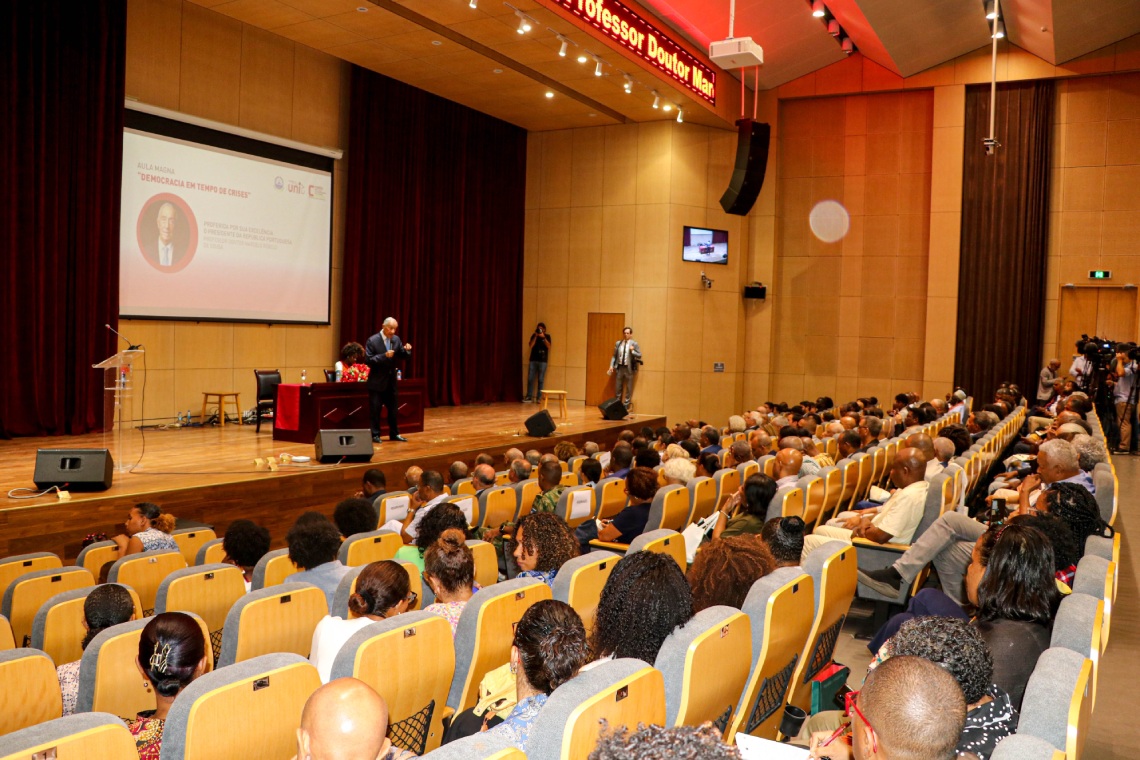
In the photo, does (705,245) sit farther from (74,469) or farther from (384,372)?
(74,469)

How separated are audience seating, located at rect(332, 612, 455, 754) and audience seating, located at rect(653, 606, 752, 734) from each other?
69 centimetres

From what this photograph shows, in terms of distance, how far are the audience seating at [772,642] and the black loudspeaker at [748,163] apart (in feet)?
35.1

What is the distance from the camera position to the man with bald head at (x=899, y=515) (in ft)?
15.0

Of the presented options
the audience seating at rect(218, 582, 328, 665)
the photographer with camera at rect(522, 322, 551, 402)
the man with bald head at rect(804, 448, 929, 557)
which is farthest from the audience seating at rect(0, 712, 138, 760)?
the photographer with camera at rect(522, 322, 551, 402)

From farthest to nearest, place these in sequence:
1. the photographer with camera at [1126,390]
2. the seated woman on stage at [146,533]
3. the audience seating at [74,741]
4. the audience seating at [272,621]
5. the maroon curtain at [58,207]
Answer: the photographer with camera at [1126,390]
the maroon curtain at [58,207]
the seated woman on stage at [146,533]
the audience seating at [272,621]
the audience seating at [74,741]

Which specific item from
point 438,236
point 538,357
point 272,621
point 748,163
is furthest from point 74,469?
point 538,357

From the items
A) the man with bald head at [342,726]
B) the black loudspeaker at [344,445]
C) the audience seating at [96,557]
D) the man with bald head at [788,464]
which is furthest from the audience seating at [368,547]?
the black loudspeaker at [344,445]

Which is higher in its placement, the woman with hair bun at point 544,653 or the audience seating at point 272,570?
the woman with hair bun at point 544,653

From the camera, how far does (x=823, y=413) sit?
1115 centimetres

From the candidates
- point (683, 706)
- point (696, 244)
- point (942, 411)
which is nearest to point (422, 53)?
point (696, 244)

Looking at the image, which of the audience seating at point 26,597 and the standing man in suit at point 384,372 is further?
the standing man in suit at point 384,372

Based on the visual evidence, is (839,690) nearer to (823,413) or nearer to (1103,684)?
(1103,684)

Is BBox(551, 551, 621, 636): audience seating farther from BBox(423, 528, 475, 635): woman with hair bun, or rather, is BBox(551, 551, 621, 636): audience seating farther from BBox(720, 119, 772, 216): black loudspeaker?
BBox(720, 119, 772, 216): black loudspeaker

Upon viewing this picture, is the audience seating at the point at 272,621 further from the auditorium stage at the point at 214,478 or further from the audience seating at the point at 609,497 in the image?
the auditorium stage at the point at 214,478
